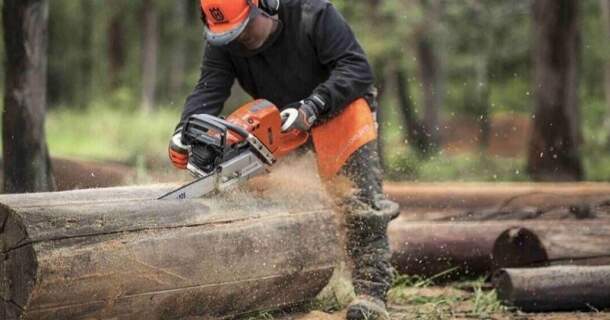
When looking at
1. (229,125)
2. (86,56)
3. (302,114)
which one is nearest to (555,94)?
(302,114)

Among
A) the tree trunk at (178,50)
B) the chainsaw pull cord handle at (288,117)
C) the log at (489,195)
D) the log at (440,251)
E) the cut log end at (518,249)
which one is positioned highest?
the chainsaw pull cord handle at (288,117)

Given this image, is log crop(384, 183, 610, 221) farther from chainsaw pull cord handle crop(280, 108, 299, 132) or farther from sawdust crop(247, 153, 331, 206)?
chainsaw pull cord handle crop(280, 108, 299, 132)

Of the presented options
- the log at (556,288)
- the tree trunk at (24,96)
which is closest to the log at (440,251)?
the log at (556,288)

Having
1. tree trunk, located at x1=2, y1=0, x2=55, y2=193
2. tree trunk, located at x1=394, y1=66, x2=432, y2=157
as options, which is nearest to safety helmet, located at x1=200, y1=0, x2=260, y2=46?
tree trunk, located at x1=2, y1=0, x2=55, y2=193

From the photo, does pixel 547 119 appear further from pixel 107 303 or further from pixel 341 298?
pixel 107 303

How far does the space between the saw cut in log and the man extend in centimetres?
132

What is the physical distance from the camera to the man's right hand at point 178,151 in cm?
505

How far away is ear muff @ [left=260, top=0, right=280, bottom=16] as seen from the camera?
5.29m

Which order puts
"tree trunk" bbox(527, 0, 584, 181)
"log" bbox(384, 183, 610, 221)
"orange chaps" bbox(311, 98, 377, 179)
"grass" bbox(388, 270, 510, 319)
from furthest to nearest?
"tree trunk" bbox(527, 0, 584, 181)
"log" bbox(384, 183, 610, 221)
"grass" bbox(388, 270, 510, 319)
"orange chaps" bbox(311, 98, 377, 179)

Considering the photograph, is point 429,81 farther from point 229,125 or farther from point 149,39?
point 229,125

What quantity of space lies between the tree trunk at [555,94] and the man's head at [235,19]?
9.21 m

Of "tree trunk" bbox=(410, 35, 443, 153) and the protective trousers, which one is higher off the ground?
the protective trousers

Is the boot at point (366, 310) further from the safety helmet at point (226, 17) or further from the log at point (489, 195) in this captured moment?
the log at point (489, 195)

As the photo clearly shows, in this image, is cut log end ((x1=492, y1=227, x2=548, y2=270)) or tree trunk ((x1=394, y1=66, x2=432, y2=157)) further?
Result: tree trunk ((x1=394, y1=66, x2=432, y2=157))
